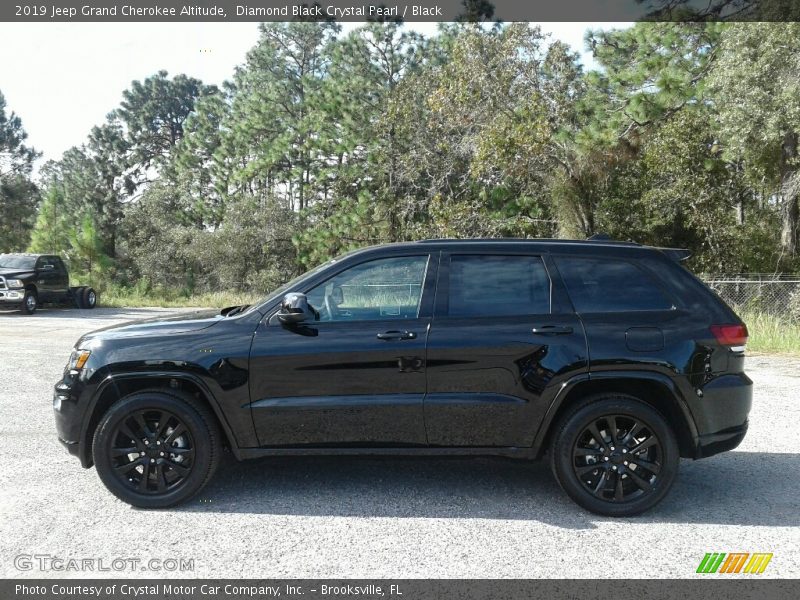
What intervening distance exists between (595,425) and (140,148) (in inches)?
2228

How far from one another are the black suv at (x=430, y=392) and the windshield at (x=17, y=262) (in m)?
18.7

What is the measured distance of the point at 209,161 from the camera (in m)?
42.2

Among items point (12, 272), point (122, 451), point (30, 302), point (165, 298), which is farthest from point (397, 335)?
point (165, 298)

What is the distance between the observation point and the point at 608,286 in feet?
15.5

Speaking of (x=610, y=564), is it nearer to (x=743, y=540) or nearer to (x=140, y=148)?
(x=743, y=540)

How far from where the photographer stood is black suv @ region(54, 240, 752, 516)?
450 cm

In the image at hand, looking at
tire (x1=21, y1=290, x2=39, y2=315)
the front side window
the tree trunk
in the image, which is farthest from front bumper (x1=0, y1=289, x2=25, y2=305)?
the tree trunk

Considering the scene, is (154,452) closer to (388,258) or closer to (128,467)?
(128,467)

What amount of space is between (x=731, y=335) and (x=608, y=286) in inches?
33.6

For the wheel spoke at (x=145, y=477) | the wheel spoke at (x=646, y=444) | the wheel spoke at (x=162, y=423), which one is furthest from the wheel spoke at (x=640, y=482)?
the wheel spoke at (x=145, y=477)

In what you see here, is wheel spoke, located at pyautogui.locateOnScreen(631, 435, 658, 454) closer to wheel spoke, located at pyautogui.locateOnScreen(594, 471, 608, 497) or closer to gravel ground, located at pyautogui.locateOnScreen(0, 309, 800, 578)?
wheel spoke, located at pyautogui.locateOnScreen(594, 471, 608, 497)

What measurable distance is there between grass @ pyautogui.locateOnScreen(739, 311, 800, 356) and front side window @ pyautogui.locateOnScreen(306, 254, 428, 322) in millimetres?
9769

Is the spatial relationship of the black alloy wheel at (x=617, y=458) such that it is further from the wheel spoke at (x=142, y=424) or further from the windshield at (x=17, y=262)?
the windshield at (x=17, y=262)

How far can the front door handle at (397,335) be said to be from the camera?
4.54 metres
